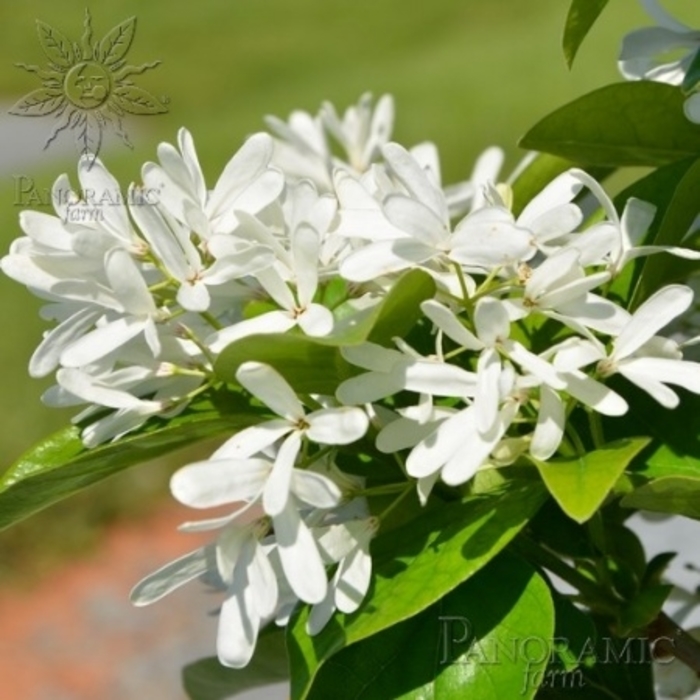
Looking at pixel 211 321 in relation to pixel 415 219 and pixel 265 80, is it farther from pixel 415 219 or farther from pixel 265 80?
pixel 265 80

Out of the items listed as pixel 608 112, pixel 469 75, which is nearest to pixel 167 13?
pixel 469 75

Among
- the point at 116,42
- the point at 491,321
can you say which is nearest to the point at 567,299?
the point at 491,321

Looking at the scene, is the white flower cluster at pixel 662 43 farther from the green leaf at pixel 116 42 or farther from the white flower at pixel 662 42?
the green leaf at pixel 116 42

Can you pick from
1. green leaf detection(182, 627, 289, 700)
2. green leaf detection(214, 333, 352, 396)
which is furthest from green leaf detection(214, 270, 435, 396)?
green leaf detection(182, 627, 289, 700)

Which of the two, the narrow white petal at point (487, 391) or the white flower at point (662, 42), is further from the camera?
the white flower at point (662, 42)

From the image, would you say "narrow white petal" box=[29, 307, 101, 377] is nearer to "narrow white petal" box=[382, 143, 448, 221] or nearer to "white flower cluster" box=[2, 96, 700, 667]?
"white flower cluster" box=[2, 96, 700, 667]

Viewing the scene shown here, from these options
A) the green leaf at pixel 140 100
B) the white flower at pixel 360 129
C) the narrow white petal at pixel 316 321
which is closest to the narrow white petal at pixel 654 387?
the narrow white petal at pixel 316 321
